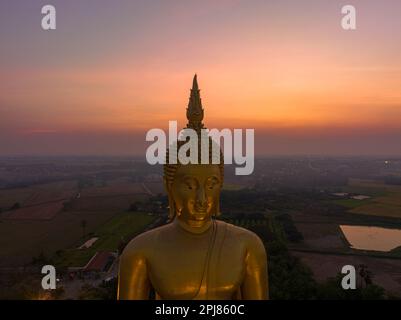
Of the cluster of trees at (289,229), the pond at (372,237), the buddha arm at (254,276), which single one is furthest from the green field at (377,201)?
the buddha arm at (254,276)

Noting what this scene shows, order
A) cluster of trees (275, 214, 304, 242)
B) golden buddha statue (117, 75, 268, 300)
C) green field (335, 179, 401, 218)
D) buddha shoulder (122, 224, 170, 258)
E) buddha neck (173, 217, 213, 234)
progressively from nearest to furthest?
golden buddha statue (117, 75, 268, 300), buddha shoulder (122, 224, 170, 258), buddha neck (173, 217, 213, 234), cluster of trees (275, 214, 304, 242), green field (335, 179, 401, 218)

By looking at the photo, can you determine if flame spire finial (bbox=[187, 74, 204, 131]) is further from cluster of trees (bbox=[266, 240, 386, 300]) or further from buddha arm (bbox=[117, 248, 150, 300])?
cluster of trees (bbox=[266, 240, 386, 300])

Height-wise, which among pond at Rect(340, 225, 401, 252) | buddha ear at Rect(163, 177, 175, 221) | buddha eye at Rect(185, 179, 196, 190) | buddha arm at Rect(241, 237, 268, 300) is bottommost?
pond at Rect(340, 225, 401, 252)

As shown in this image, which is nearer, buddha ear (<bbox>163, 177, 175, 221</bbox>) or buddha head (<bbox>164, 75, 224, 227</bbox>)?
buddha head (<bbox>164, 75, 224, 227</bbox>)

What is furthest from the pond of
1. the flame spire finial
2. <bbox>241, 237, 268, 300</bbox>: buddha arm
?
the flame spire finial

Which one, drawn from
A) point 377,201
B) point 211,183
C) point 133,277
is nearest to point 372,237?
point 377,201

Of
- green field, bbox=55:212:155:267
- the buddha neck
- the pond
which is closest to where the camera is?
the buddha neck

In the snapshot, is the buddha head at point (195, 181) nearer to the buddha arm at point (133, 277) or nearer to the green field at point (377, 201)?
the buddha arm at point (133, 277)
